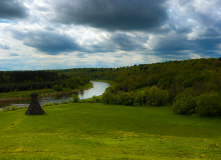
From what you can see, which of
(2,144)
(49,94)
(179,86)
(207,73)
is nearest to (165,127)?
(2,144)

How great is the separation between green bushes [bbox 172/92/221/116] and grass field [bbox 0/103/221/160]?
2575mm

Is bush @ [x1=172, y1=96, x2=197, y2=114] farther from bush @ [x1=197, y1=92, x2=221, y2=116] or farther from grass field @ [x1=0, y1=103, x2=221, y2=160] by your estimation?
grass field @ [x1=0, y1=103, x2=221, y2=160]

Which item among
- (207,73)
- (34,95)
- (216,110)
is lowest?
(216,110)

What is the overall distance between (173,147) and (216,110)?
34694mm

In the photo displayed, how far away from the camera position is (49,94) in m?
129

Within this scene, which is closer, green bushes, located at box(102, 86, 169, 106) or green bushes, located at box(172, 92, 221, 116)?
green bushes, located at box(172, 92, 221, 116)

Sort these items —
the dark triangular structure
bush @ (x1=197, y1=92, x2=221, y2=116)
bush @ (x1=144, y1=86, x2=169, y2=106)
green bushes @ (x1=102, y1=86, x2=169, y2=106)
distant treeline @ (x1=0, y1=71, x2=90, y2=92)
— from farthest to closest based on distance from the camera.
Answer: distant treeline @ (x1=0, y1=71, x2=90, y2=92) → green bushes @ (x1=102, y1=86, x2=169, y2=106) → bush @ (x1=144, y1=86, x2=169, y2=106) → the dark triangular structure → bush @ (x1=197, y1=92, x2=221, y2=116)

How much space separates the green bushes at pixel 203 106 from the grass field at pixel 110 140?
8.45 ft

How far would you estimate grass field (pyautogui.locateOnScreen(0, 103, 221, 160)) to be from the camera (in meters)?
16.1

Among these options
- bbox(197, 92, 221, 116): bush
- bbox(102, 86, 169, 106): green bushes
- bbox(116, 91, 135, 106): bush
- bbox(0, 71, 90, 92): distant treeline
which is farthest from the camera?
bbox(0, 71, 90, 92): distant treeline

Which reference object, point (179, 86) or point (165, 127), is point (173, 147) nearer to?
point (165, 127)

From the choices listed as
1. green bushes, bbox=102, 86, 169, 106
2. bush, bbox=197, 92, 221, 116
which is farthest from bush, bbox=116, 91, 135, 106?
bush, bbox=197, 92, 221, 116

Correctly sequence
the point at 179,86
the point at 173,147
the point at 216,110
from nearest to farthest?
the point at 173,147 < the point at 216,110 < the point at 179,86

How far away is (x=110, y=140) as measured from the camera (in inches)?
916
